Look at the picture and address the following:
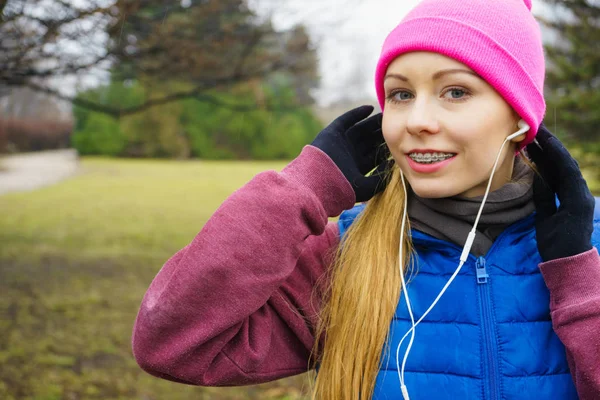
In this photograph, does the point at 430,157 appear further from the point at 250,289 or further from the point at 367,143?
the point at 250,289

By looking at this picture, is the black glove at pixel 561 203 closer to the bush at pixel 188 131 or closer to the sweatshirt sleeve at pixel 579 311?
the sweatshirt sleeve at pixel 579 311

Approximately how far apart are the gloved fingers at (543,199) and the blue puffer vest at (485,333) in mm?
43

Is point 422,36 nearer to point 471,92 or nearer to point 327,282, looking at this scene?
point 471,92

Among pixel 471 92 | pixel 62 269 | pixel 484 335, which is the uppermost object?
pixel 471 92

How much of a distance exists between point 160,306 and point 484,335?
0.78 meters

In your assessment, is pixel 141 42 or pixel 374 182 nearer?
pixel 374 182

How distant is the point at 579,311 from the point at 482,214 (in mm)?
329

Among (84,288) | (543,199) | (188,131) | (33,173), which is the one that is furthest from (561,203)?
(188,131)

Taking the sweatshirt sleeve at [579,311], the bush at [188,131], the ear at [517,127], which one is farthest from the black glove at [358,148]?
the bush at [188,131]

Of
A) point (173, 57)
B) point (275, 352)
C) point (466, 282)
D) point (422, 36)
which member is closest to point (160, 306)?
point (275, 352)

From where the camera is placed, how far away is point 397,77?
58.8 inches

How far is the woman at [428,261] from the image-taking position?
1404 millimetres

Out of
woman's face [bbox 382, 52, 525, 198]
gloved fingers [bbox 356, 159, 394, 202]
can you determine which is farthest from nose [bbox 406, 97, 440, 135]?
gloved fingers [bbox 356, 159, 394, 202]

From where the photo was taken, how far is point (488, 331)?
1.43m
